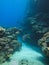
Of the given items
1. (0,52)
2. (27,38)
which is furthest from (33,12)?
(0,52)

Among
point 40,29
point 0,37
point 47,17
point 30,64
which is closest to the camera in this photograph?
point 30,64

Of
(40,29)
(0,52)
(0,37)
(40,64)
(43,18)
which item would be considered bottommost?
(40,64)

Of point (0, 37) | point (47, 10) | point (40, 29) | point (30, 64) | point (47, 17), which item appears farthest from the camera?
point (47, 10)

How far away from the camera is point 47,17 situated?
13688 mm

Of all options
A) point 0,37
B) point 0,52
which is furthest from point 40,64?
→ point 0,37

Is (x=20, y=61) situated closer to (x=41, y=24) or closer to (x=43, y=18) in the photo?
(x=41, y=24)

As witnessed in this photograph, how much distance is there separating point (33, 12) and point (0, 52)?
368 inches

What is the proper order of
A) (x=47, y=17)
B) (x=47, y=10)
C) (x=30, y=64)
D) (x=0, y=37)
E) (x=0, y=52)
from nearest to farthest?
(x=30, y=64)
(x=0, y=52)
(x=0, y=37)
(x=47, y=17)
(x=47, y=10)

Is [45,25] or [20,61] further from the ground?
[45,25]

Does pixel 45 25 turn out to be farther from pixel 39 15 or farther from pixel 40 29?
pixel 39 15

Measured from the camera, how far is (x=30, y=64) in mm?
7848

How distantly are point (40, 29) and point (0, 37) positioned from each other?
3.86m

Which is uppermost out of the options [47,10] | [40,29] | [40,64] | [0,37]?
[47,10]

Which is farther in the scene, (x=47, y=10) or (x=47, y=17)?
(x=47, y=10)
